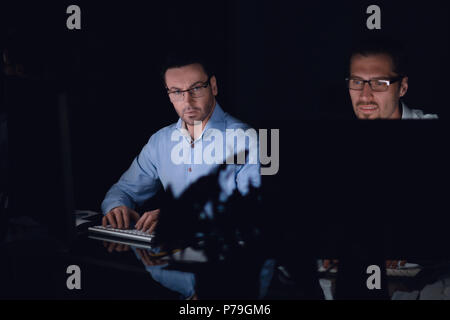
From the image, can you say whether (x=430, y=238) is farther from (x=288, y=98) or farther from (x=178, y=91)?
(x=288, y=98)

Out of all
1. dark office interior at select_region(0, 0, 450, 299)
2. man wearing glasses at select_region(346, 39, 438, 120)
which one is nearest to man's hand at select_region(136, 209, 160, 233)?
dark office interior at select_region(0, 0, 450, 299)

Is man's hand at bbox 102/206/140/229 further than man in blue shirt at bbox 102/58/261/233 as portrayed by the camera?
No

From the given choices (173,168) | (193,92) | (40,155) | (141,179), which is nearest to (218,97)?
(193,92)

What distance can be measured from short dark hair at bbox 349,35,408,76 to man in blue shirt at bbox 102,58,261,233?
2.69 ft

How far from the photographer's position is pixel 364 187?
106 cm

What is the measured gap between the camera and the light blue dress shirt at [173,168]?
2049 millimetres

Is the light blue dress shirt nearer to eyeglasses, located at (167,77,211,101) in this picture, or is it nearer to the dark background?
eyeglasses, located at (167,77,211,101)

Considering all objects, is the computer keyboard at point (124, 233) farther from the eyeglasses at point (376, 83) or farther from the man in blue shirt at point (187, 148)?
the eyeglasses at point (376, 83)

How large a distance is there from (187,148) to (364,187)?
131cm

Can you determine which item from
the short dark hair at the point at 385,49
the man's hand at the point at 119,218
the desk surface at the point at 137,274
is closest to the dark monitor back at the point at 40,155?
the desk surface at the point at 137,274

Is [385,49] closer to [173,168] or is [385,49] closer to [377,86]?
[377,86]

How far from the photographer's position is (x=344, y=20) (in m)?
2.52

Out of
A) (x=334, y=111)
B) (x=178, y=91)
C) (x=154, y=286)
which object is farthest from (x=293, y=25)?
(x=154, y=286)

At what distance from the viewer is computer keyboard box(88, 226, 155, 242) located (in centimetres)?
147
